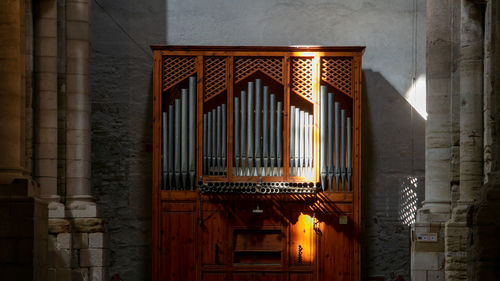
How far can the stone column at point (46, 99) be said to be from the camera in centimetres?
881

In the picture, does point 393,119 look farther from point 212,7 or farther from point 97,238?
point 97,238

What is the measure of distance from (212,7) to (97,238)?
167 inches

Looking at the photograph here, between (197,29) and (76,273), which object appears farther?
(197,29)

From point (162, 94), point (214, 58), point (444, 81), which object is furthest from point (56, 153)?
point (444, 81)

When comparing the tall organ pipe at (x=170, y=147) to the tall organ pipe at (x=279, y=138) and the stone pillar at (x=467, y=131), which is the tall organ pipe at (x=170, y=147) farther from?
the stone pillar at (x=467, y=131)

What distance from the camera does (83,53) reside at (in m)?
9.18

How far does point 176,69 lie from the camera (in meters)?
10.3

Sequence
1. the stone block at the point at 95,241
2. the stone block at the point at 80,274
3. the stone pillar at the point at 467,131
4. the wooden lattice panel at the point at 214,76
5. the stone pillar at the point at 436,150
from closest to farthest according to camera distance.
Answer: the stone pillar at the point at 467,131, the stone block at the point at 80,274, the stone block at the point at 95,241, the stone pillar at the point at 436,150, the wooden lattice panel at the point at 214,76

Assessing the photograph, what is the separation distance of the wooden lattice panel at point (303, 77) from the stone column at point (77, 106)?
289cm

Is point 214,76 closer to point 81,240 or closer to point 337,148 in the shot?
point 337,148

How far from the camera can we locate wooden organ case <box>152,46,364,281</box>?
32.9 feet

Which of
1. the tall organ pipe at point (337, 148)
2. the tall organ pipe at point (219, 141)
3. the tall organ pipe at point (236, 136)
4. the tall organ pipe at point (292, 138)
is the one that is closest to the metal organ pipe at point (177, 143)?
the tall organ pipe at point (219, 141)

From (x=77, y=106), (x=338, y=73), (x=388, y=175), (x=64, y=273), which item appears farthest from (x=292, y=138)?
(x=64, y=273)

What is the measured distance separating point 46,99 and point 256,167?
3023 mm
